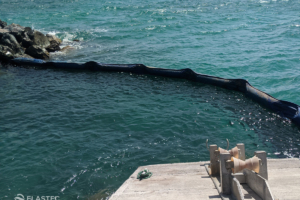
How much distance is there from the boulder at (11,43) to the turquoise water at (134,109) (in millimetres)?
3073

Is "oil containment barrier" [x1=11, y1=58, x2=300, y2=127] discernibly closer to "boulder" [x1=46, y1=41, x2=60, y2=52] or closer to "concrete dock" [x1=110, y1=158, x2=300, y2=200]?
"boulder" [x1=46, y1=41, x2=60, y2=52]

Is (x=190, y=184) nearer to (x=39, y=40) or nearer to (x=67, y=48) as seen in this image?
(x=39, y=40)

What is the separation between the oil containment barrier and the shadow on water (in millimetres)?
384

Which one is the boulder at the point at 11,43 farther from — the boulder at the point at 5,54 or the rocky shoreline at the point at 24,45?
the boulder at the point at 5,54

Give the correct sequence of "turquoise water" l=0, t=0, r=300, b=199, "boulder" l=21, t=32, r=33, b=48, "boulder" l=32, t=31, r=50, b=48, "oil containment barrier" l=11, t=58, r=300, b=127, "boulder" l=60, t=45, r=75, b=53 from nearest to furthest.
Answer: "turquoise water" l=0, t=0, r=300, b=199 < "oil containment barrier" l=11, t=58, r=300, b=127 < "boulder" l=21, t=32, r=33, b=48 < "boulder" l=32, t=31, r=50, b=48 < "boulder" l=60, t=45, r=75, b=53

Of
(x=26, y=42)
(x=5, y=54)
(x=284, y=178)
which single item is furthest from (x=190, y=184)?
(x=26, y=42)

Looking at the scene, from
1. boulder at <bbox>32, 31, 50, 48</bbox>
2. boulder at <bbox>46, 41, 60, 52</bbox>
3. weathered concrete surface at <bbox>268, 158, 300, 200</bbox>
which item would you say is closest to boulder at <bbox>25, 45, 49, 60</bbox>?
boulder at <bbox>32, 31, 50, 48</bbox>

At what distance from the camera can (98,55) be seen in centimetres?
2761

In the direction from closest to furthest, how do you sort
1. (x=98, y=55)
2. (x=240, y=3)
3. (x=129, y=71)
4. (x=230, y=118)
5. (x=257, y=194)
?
(x=257, y=194) < (x=230, y=118) < (x=129, y=71) < (x=98, y=55) < (x=240, y=3)

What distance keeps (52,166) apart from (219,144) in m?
7.07

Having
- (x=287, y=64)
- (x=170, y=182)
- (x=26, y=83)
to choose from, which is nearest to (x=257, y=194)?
(x=170, y=182)

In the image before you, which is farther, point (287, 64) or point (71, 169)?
A: point (287, 64)

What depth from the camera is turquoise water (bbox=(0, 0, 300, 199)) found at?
471 inches

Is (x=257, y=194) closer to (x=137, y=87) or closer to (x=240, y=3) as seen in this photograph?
(x=137, y=87)
